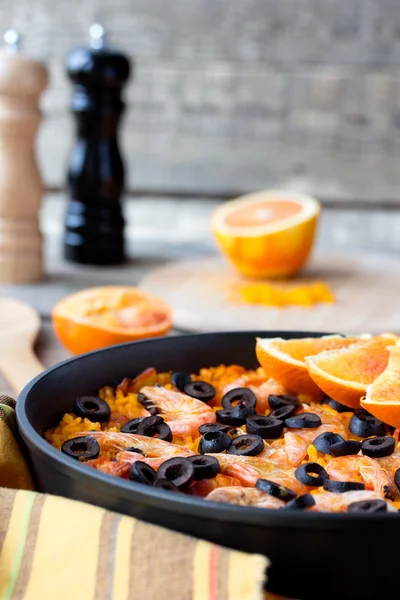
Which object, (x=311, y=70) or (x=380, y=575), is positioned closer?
(x=380, y=575)

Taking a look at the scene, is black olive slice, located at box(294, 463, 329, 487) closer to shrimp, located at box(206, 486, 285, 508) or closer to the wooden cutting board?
shrimp, located at box(206, 486, 285, 508)

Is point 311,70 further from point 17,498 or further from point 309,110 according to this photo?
point 17,498

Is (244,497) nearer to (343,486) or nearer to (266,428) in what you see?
(343,486)

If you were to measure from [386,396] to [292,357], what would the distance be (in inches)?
8.7

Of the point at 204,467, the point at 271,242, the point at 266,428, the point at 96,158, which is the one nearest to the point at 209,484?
the point at 204,467

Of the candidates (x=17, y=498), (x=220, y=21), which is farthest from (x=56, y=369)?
(x=220, y=21)

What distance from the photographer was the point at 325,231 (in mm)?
3779

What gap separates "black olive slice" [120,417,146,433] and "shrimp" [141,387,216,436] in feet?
0.16

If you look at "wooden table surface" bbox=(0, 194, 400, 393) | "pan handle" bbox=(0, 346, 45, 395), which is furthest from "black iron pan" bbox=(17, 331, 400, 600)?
"wooden table surface" bbox=(0, 194, 400, 393)

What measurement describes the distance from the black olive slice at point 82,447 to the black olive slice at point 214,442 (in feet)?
0.47

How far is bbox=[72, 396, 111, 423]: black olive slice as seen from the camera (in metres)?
1.26

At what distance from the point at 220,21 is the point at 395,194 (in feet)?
3.47

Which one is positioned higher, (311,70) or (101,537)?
(311,70)

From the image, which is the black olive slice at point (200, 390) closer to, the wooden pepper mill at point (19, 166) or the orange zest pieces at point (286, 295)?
the orange zest pieces at point (286, 295)
